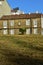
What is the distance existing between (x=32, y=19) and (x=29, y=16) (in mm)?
1159

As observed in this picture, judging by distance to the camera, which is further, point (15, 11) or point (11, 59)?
point (15, 11)

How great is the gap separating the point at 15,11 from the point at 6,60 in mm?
86867

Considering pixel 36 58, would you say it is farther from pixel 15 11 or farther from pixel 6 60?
pixel 15 11

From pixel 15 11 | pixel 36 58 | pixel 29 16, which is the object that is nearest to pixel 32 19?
pixel 29 16

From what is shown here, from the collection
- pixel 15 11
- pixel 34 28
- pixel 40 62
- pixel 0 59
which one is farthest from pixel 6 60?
pixel 15 11

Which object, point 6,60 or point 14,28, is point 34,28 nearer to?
point 14,28

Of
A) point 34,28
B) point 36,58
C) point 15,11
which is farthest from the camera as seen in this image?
point 15,11

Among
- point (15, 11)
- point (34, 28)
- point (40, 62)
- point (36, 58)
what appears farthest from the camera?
point (15, 11)

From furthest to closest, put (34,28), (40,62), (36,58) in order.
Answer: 1. (34,28)
2. (36,58)
3. (40,62)

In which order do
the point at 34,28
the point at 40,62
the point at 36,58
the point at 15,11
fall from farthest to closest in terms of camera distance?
1. the point at 15,11
2. the point at 34,28
3. the point at 36,58
4. the point at 40,62

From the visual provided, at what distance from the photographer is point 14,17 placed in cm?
7462

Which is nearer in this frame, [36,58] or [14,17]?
[36,58]

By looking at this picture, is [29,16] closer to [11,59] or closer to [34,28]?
[34,28]

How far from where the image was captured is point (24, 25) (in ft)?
242
